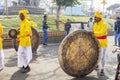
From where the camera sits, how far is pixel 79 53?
29.0 feet

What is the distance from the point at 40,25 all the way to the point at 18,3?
1245cm

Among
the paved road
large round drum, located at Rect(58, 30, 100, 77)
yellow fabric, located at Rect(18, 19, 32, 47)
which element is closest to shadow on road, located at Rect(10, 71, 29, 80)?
the paved road

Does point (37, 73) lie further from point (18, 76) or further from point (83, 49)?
point (83, 49)

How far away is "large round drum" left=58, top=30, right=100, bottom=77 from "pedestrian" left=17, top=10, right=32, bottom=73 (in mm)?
1703

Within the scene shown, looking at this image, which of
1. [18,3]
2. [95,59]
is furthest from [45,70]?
[18,3]

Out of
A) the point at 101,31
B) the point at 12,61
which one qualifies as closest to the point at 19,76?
the point at 12,61

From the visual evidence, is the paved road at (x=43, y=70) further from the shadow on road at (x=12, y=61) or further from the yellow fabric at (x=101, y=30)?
the yellow fabric at (x=101, y=30)

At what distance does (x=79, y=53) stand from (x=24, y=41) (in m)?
1.87

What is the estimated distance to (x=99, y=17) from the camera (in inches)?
369

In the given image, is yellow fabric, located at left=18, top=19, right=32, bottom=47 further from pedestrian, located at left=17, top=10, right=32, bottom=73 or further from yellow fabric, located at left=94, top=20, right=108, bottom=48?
yellow fabric, located at left=94, top=20, right=108, bottom=48

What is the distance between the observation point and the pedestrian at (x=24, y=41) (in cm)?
959

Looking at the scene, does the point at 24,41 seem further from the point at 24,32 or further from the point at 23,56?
the point at 23,56

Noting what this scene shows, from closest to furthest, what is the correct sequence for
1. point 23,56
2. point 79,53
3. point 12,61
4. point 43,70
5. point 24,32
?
1. point 79,53
2. point 24,32
3. point 23,56
4. point 43,70
5. point 12,61

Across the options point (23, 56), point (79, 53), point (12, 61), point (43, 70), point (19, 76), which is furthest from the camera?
point (12, 61)
